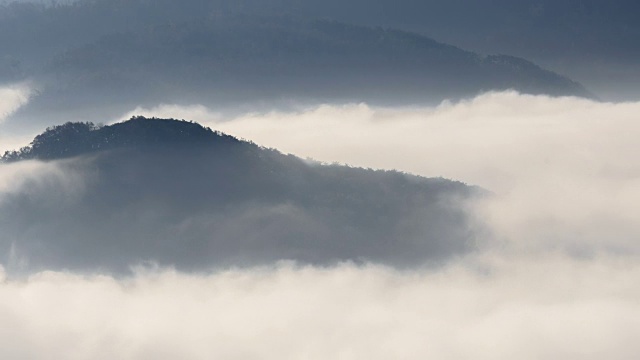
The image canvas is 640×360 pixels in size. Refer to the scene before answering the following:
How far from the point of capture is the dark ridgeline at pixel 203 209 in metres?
171

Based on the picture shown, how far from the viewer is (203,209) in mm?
178625

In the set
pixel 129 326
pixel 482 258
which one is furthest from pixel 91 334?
pixel 482 258

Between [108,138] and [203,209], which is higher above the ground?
[108,138]

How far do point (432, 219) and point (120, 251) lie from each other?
1781 inches

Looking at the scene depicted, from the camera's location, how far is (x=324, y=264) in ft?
583

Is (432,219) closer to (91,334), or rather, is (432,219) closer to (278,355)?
(278,355)

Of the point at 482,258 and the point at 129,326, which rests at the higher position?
the point at 482,258

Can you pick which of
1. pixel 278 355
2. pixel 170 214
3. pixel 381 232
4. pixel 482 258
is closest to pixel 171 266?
pixel 170 214

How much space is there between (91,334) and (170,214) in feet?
70.9

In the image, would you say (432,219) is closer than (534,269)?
Yes

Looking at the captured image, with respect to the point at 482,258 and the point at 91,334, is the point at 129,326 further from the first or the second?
the point at 482,258

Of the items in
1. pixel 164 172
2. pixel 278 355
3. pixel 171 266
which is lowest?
pixel 278 355

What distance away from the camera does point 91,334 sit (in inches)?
7087

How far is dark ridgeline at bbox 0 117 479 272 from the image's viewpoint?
17112 centimetres
